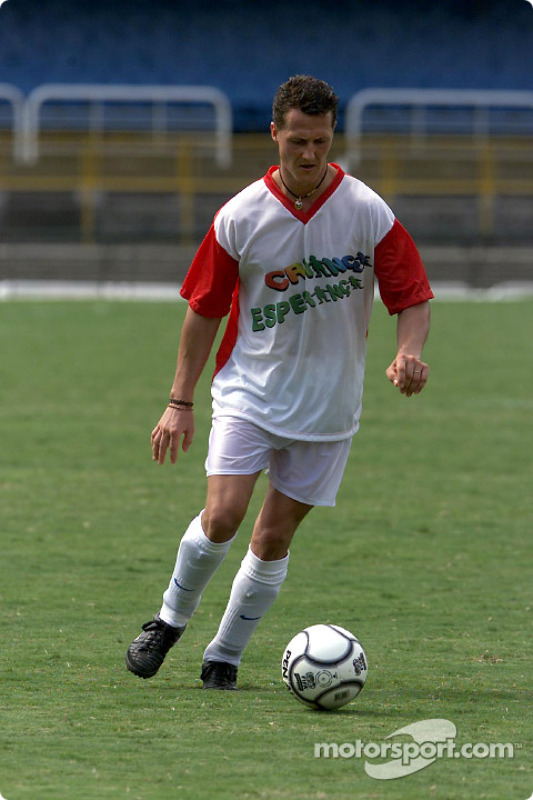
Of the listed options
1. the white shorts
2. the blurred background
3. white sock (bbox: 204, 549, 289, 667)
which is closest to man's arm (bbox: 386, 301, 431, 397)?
the white shorts

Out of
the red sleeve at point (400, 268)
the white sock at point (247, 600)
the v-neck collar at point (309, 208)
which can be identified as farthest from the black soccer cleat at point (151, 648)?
the v-neck collar at point (309, 208)

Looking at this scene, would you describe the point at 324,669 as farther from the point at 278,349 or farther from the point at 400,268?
the point at 400,268

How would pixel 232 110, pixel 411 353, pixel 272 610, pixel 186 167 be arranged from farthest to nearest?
pixel 232 110 < pixel 186 167 < pixel 272 610 < pixel 411 353

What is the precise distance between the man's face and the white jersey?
100mm

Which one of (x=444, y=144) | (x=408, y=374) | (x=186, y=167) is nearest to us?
(x=408, y=374)

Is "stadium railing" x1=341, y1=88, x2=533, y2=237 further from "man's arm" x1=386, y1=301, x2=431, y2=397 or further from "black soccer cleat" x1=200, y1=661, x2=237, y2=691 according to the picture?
"black soccer cleat" x1=200, y1=661, x2=237, y2=691

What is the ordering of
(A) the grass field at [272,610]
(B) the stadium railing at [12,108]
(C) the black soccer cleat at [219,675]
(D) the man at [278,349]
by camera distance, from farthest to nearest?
(B) the stadium railing at [12,108] → (C) the black soccer cleat at [219,675] → (D) the man at [278,349] → (A) the grass field at [272,610]

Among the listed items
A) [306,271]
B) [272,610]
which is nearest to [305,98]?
[306,271]

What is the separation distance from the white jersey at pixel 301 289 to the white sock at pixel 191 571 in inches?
17.1

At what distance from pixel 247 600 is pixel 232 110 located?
2921 cm

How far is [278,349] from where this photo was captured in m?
4.62

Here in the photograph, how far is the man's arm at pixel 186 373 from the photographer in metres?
4.64

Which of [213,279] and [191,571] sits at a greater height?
[213,279]

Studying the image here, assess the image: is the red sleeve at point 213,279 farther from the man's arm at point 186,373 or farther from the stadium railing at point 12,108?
the stadium railing at point 12,108
